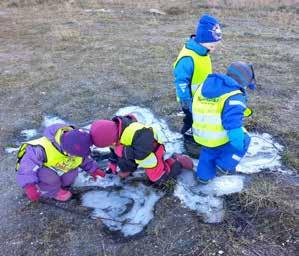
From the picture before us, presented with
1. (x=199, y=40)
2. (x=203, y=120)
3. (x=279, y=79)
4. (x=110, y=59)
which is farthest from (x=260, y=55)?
(x=203, y=120)

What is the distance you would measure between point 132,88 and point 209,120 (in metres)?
2.84

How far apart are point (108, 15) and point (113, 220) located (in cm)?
894

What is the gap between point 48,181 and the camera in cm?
378

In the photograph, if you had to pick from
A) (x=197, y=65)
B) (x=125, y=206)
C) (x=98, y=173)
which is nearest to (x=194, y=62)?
(x=197, y=65)

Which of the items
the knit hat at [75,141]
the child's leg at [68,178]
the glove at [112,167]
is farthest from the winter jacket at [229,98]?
the child's leg at [68,178]

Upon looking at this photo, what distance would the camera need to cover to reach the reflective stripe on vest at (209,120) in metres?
3.53

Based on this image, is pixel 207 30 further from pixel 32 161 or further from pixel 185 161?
pixel 32 161

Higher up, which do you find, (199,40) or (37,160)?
(199,40)

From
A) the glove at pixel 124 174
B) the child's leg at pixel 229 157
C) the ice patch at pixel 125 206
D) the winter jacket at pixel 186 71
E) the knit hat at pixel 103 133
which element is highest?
the winter jacket at pixel 186 71

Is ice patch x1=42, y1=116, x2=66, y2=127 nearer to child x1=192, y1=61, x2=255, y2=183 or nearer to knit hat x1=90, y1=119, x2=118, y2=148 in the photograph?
knit hat x1=90, y1=119, x2=118, y2=148

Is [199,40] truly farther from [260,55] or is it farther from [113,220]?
[260,55]

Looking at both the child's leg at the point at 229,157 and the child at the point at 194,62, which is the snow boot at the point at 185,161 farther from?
the child at the point at 194,62

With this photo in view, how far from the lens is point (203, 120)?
368cm

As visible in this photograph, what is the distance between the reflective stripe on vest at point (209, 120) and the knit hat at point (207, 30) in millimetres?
663
